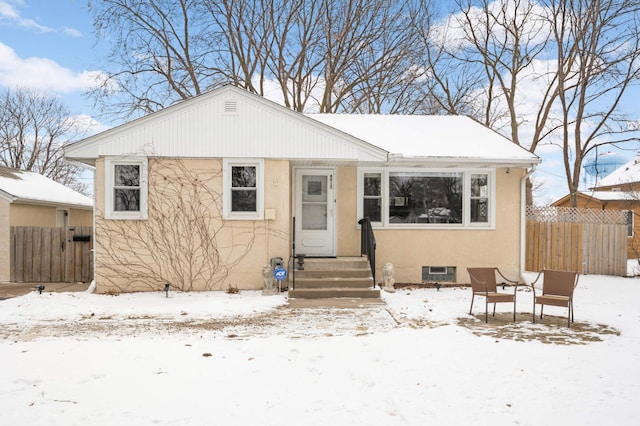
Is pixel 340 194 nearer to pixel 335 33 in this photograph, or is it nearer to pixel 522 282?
pixel 522 282

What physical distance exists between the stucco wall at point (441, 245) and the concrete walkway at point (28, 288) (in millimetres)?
6370

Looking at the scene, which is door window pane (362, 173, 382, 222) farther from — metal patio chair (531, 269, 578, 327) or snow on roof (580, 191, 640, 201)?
snow on roof (580, 191, 640, 201)

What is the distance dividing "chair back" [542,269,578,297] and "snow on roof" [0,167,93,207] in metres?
13.9

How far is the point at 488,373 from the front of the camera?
4602 millimetres

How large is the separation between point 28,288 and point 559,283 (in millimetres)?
11374

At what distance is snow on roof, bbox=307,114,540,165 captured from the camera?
33.3ft

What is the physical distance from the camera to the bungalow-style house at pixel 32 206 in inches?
492

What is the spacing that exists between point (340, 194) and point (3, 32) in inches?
593

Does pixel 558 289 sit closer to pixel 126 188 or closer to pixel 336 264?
pixel 336 264

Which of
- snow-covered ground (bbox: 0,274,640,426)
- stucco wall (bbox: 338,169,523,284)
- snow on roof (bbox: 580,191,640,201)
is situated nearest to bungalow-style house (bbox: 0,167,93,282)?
snow-covered ground (bbox: 0,274,640,426)

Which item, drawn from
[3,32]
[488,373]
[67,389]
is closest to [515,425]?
[488,373]

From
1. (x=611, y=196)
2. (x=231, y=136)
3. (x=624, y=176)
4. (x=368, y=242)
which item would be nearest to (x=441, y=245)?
(x=368, y=242)

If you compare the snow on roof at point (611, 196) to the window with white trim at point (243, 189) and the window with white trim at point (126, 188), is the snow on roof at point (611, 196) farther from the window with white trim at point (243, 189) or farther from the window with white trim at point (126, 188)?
the window with white trim at point (126, 188)

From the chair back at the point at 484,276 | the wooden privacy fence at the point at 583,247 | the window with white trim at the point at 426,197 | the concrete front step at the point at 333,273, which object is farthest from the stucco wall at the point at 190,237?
the wooden privacy fence at the point at 583,247
